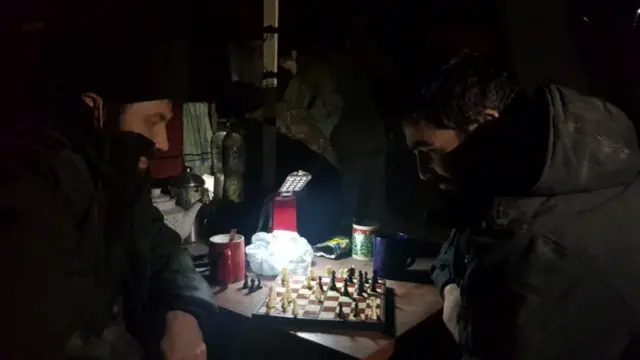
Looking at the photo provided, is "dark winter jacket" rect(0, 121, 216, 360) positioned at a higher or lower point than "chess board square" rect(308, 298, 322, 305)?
higher

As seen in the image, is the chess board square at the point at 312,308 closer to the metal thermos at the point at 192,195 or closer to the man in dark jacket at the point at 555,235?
the man in dark jacket at the point at 555,235

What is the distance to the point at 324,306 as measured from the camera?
1.50 metres

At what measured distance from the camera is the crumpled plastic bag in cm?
175

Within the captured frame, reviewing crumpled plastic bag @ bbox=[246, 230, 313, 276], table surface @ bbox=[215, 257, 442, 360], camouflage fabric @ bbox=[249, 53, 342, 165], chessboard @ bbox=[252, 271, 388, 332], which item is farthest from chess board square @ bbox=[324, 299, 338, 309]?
camouflage fabric @ bbox=[249, 53, 342, 165]

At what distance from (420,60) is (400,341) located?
3.53ft

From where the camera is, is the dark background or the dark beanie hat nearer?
the dark beanie hat

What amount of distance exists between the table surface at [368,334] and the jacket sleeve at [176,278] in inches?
4.6

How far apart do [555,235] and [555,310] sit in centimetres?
14

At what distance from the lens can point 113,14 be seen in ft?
4.50

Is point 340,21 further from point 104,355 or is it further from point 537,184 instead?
point 104,355

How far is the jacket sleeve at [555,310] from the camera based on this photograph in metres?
1.04

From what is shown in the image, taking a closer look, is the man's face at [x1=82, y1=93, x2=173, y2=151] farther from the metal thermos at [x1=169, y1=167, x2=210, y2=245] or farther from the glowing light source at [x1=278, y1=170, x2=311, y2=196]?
the glowing light source at [x1=278, y1=170, x2=311, y2=196]

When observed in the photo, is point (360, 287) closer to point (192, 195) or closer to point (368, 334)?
point (368, 334)

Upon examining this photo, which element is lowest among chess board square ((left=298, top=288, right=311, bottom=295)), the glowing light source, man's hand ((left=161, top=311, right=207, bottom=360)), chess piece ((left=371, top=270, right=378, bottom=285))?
man's hand ((left=161, top=311, right=207, bottom=360))
